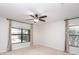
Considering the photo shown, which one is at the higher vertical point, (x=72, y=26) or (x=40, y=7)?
(x=40, y=7)

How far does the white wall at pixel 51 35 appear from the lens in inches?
55.7

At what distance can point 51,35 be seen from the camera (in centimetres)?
145

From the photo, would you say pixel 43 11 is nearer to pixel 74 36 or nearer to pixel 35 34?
pixel 35 34

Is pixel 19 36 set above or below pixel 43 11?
below

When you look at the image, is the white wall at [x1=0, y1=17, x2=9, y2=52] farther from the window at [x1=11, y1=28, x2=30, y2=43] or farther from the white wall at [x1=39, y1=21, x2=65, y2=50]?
the white wall at [x1=39, y1=21, x2=65, y2=50]

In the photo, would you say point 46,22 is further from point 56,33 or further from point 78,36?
point 78,36

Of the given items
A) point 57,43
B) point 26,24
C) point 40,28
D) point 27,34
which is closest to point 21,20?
point 26,24

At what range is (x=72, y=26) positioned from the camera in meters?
1.36

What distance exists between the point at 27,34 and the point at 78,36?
2.65 feet

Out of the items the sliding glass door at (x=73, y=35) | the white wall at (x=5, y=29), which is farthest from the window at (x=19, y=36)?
the sliding glass door at (x=73, y=35)

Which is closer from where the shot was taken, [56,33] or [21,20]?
[21,20]

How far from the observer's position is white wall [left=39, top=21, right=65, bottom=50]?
55.7 inches

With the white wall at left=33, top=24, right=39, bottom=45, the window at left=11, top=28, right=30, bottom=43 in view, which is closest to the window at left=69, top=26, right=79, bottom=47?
the white wall at left=33, top=24, right=39, bottom=45

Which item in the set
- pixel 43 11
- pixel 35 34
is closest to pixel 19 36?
pixel 35 34
